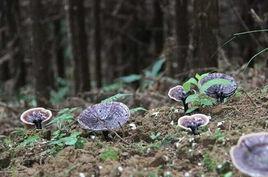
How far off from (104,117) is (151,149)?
0.51m

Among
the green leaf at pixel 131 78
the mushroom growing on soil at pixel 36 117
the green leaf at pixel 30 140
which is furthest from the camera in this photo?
the green leaf at pixel 131 78

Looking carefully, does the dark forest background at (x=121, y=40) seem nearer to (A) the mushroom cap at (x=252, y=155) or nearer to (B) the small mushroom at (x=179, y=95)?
(B) the small mushroom at (x=179, y=95)

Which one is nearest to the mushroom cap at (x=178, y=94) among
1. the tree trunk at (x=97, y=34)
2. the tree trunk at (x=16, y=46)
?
the tree trunk at (x=16, y=46)

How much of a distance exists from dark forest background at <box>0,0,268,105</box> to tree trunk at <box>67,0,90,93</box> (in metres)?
0.02

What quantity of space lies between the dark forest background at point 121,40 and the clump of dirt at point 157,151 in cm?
96

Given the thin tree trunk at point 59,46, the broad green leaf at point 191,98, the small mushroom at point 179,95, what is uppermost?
the broad green leaf at point 191,98

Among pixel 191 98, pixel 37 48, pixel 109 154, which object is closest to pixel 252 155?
pixel 109 154

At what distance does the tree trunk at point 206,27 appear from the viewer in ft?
19.6

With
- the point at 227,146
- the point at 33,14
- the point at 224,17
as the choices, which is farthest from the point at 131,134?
the point at 224,17

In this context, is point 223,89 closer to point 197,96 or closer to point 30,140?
point 197,96

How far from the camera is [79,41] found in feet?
32.9

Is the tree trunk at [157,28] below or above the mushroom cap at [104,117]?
below

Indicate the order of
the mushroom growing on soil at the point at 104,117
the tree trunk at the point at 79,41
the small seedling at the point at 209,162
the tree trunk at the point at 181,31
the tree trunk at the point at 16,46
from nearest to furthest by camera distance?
the small seedling at the point at 209,162 → the mushroom growing on soil at the point at 104,117 → the tree trunk at the point at 181,31 → the tree trunk at the point at 79,41 → the tree trunk at the point at 16,46

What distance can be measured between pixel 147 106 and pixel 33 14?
262 centimetres
